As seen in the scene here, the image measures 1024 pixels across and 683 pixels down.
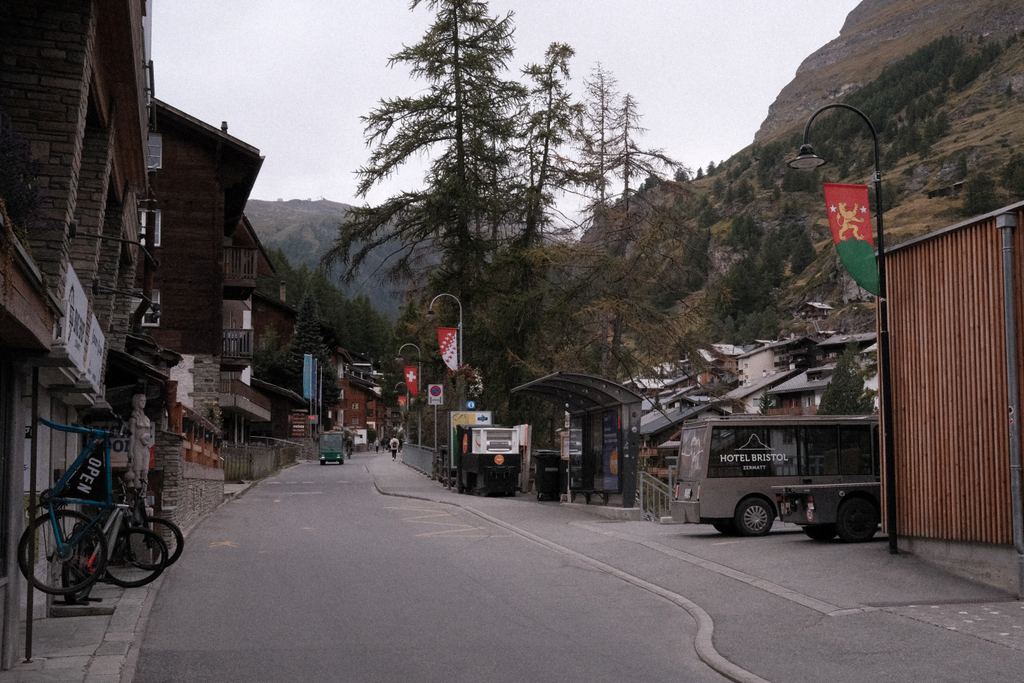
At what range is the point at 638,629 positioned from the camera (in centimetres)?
1041

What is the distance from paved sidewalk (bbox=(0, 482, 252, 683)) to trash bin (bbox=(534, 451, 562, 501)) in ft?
54.2

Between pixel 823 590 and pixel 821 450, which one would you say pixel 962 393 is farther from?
pixel 821 450

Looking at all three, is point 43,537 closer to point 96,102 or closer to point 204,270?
point 96,102

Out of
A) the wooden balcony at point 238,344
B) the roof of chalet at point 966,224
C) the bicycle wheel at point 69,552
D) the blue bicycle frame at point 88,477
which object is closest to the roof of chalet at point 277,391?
the wooden balcony at point 238,344

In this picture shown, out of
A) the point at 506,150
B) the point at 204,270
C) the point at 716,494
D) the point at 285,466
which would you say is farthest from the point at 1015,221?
→ the point at 285,466

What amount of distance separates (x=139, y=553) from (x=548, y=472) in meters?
16.9

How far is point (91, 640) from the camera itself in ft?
31.7

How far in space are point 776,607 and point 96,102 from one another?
1005 cm

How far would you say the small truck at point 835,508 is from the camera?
16.3 m

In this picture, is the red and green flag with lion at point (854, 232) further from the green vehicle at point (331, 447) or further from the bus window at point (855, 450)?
the green vehicle at point (331, 447)

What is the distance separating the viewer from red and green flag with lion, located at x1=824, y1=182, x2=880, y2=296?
1453cm

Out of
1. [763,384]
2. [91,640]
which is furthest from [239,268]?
[763,384]

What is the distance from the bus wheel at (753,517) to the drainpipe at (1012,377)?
694 cm

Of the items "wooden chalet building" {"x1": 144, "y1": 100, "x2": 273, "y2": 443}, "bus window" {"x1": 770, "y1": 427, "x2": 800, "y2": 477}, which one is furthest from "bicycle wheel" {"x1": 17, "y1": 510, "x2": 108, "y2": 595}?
"wooden chalet building" {"x1": 144, "y1": 100, "x2": 273, "y2": 443}
